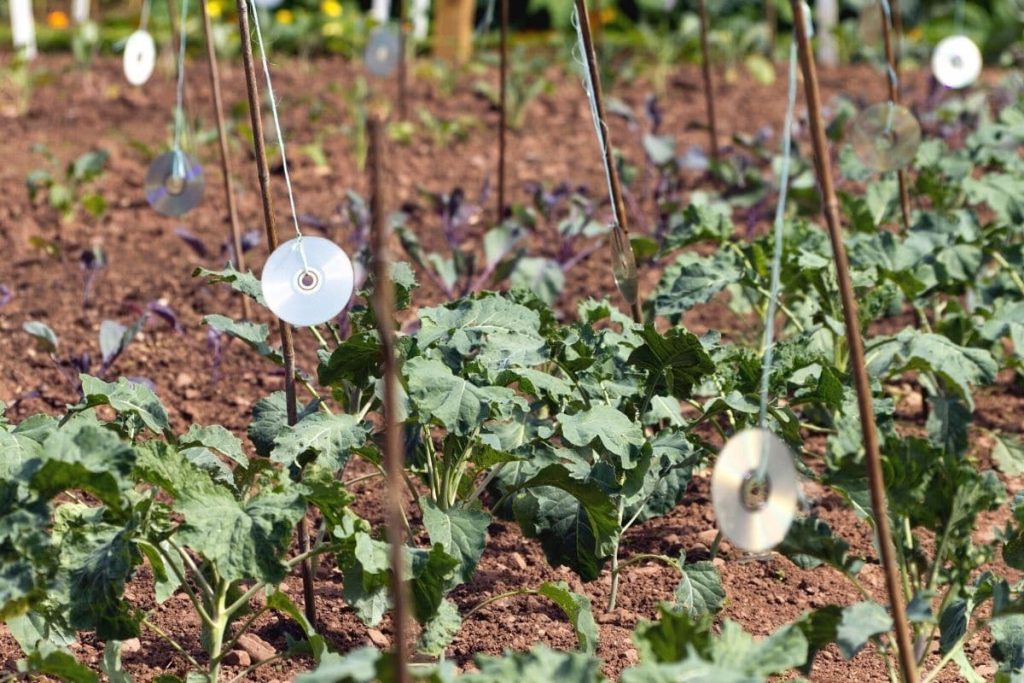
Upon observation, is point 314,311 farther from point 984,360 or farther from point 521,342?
point 984,360

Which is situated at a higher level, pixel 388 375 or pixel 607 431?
pixel 388 375

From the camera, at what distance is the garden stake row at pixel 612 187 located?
127 inches

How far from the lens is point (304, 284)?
2.55m

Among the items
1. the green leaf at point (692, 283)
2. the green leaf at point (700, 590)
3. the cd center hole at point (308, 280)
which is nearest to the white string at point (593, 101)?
the green leaf at point (692, 283)

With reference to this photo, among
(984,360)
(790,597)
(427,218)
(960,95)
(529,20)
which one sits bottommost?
(790,597)

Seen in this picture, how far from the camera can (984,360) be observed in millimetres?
3367

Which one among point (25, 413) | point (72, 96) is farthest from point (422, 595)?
point (72, 96)

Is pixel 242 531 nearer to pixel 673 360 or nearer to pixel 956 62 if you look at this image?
pixel 673 360

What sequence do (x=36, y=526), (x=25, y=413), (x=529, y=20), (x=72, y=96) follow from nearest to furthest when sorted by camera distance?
(x=36, y=526)
(x=25, y=413)
(x=72, y=96)
(x=529, y=20)

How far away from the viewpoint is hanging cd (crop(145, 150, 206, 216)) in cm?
390

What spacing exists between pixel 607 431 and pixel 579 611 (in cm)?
34

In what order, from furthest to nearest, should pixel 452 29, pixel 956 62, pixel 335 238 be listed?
pixel 452 29, pixel 335 238, pixel 956 62

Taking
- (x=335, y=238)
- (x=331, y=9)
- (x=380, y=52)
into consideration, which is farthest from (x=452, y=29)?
(x=335, y=238)

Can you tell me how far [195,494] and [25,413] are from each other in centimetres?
167
